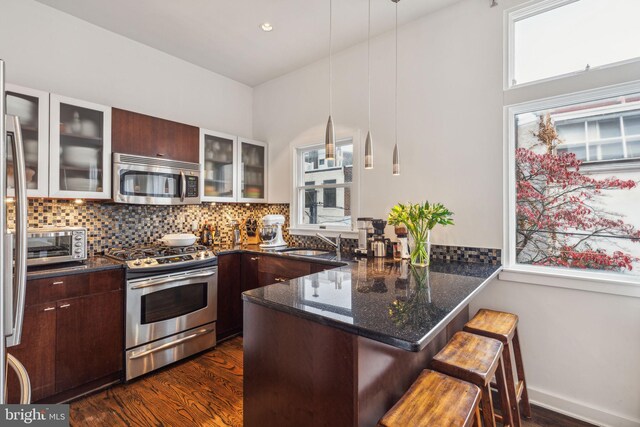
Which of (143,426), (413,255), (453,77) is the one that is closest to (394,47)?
(453,77)

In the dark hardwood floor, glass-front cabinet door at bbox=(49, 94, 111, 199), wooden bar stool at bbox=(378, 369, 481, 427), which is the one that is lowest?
the dark hardwood floor

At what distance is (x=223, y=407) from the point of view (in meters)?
2.12

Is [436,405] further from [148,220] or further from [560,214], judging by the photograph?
[148,220]

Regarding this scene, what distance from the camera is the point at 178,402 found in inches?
85.7

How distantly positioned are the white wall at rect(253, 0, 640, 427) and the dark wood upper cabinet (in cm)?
139

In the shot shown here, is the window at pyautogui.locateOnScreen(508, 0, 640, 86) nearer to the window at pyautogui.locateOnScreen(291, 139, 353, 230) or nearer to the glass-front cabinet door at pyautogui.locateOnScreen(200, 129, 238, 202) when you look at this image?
the window at pyautogui.locateOnScreen(291, 139, 353, 230)

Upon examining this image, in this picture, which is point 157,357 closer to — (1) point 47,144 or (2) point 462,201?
(1) point 47,144

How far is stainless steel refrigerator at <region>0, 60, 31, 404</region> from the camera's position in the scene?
78 centimetres

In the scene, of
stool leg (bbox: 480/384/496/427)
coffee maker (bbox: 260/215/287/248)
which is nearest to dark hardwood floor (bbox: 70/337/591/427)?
stool leg (bbox: 480/384/496/427)

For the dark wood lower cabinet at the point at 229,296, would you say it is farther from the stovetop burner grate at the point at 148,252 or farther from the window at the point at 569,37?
the window at the point at 569,37

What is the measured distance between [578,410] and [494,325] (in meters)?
0.86

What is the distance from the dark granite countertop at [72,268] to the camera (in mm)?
2039

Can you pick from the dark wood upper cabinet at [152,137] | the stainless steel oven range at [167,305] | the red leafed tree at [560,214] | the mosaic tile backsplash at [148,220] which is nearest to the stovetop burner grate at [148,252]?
the stainless steel oven range at [167,305]

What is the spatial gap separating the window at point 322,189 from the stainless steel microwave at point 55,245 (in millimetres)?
2046
